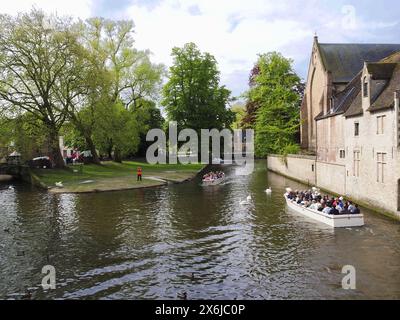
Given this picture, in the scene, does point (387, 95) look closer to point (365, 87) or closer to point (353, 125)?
point (365, 87)

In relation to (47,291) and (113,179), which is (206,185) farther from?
(47,291)

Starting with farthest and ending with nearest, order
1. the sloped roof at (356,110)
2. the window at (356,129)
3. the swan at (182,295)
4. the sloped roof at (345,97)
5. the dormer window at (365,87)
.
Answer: the sloped roof at (345,97) → the window at (356,129) → the sloped roof at (356,110) → the dormer window at (365,87) → the swan at (182,295)

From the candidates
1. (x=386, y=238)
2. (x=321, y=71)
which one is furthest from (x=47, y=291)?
(x=321, y=71)

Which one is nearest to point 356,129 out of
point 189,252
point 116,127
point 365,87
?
point 365,87

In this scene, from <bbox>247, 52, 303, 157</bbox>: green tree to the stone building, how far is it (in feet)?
8.06

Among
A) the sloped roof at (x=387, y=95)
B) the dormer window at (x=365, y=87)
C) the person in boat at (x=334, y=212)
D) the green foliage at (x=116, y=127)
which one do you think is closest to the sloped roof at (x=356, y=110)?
the dormer window at (x=365, y=87)

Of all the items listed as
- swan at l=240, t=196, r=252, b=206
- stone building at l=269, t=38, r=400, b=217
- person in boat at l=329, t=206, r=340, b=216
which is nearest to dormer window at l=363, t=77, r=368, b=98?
stone building at l=269, t=38, r=400, b=217

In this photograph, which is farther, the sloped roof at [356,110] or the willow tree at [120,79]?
the willow tree at [120,79]

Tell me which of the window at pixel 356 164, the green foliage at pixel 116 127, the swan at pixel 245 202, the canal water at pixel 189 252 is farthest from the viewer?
the green foliage at pixel 116 127

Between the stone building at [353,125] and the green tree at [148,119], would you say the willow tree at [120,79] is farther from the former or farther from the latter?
the stone building at [353,125]

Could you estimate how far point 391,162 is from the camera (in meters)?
26.4

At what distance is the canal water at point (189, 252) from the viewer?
15641mm

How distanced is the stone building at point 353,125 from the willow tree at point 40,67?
30.6 m

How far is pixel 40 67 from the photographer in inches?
1879
